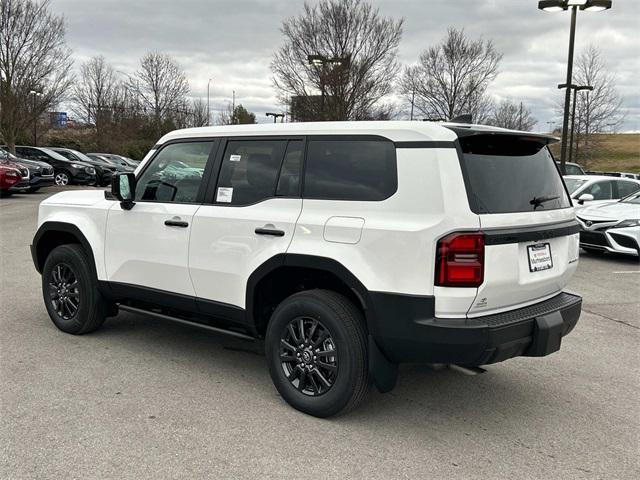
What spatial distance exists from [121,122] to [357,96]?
76.8ft

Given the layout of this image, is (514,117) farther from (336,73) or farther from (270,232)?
(270,232)

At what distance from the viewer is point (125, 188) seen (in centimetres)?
460

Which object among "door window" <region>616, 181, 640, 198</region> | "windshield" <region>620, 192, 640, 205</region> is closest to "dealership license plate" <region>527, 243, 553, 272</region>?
"windshield" <region>620, 192, 640, 205</region>

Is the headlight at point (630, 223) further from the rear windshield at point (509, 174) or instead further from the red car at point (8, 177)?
the red car at point (8, 177)

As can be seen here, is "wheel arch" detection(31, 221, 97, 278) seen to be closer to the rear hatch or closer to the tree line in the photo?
the rear hatch

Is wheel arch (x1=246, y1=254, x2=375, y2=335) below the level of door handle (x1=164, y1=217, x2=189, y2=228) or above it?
below

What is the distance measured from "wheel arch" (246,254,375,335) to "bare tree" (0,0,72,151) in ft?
81.9

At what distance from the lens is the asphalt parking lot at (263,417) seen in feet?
10.1

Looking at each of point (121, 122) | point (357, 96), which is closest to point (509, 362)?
point (357, 96)

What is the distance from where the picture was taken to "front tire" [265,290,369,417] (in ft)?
11.3

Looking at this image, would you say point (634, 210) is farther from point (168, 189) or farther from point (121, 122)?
point (121, 122)

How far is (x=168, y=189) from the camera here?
454cm

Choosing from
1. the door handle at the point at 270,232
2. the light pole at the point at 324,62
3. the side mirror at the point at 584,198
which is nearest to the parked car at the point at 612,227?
the side mirror at the point at 584,198

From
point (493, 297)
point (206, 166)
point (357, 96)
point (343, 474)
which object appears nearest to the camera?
point (343, 474)
